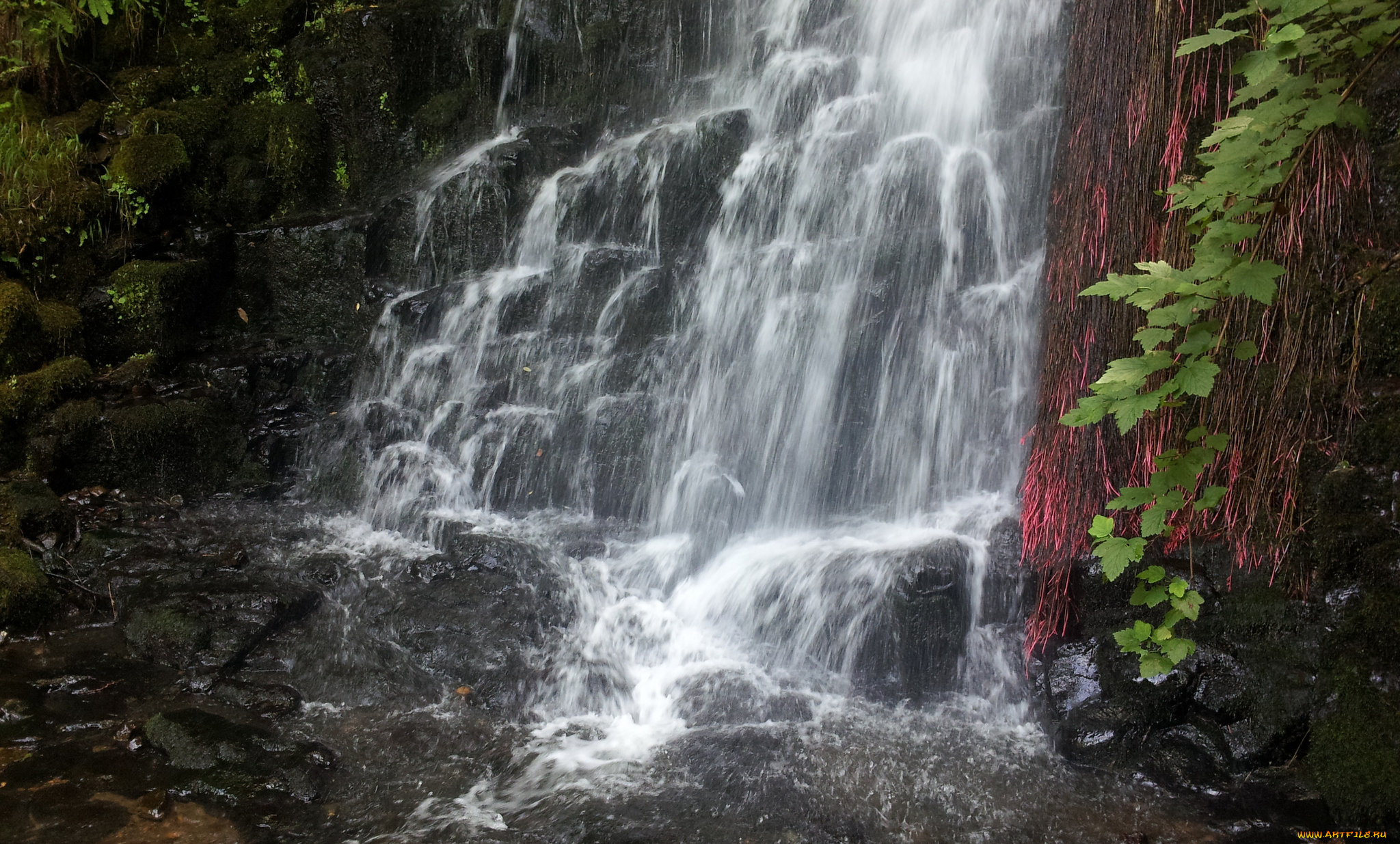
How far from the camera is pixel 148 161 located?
787 centimetres

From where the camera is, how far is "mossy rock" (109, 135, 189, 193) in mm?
7770

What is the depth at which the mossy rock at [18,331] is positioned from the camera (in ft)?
22.0

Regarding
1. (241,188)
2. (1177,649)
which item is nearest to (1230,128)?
(1177,649)

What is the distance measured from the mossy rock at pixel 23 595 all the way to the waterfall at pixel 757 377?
6.83 ft

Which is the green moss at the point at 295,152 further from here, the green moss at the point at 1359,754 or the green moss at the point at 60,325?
the green moss at the point at 1359,754

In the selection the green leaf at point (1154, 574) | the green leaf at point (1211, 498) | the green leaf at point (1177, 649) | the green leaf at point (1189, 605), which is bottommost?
the green leaf at point (1177, 649)

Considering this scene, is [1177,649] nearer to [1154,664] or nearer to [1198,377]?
[1154,664]

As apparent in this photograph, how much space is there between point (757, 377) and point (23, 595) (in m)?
5.07

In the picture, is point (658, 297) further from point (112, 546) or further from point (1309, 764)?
point (1309, 764)

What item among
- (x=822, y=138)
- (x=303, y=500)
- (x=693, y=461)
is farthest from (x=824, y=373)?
(x=303, y=500)

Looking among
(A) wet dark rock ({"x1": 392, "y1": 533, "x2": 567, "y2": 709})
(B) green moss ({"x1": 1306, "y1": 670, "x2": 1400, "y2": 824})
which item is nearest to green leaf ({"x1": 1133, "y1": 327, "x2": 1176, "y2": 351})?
(B) green moss ({"x1": 1306, "y1": 670, "x2": 1400, "y2": 824})

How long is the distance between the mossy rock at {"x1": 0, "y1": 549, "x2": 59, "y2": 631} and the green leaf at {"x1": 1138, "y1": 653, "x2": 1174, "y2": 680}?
20.8 feet

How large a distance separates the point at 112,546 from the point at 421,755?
10.6 feet

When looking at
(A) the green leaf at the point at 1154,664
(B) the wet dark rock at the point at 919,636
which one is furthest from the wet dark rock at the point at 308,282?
(A) the green leaf at the point at 1154,664
